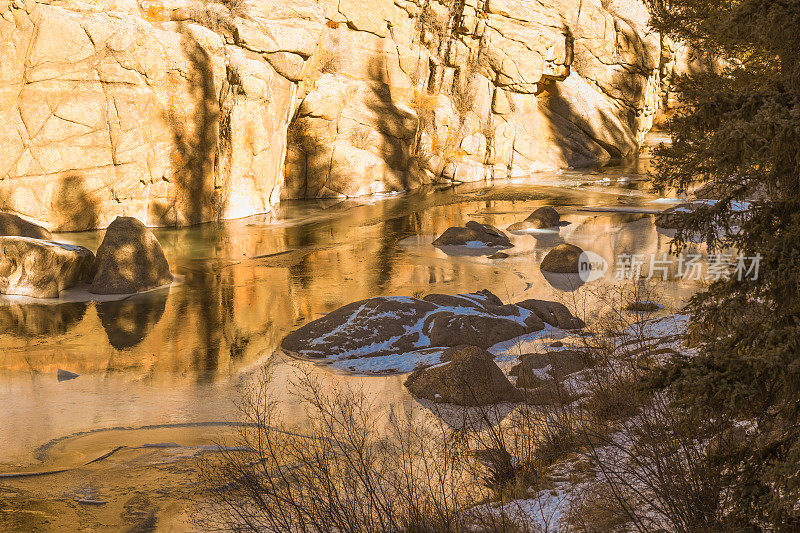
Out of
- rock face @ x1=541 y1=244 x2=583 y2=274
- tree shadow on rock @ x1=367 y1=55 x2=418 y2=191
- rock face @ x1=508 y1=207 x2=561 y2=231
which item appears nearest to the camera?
rock face @ x1=541 y1=244 x2=583 y2=274

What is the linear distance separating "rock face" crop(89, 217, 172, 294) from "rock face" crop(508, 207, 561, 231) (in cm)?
1056

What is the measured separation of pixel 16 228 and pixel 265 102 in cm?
1078

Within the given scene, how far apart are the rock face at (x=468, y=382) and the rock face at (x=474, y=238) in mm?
10610

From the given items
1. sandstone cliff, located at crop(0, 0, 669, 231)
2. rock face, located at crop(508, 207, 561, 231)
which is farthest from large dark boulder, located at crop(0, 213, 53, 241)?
rock face, located at crop(508, 207, 561, 231)

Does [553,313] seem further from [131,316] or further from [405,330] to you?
[131,316]

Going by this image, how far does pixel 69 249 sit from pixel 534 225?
42.0ft

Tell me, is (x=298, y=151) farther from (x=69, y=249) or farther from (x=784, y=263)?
(x=784, y=263)

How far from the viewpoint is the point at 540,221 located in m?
22.2

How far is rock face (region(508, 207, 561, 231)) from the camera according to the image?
2203cm

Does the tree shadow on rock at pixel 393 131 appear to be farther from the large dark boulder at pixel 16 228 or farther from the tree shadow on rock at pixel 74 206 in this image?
the large dark boulder at pixel 16 228

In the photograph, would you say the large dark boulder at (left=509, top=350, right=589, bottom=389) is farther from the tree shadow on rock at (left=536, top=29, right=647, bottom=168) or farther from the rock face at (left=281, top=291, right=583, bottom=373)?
the tree shadow on rock at (left=536, top=29, right=647, bottom=168)

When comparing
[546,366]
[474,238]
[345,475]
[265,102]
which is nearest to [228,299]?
[474,238]

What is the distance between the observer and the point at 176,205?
24.1 meters

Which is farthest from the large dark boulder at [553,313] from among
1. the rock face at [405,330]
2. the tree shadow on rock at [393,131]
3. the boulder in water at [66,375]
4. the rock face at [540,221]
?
the tree shadow on rock at [393,131]
